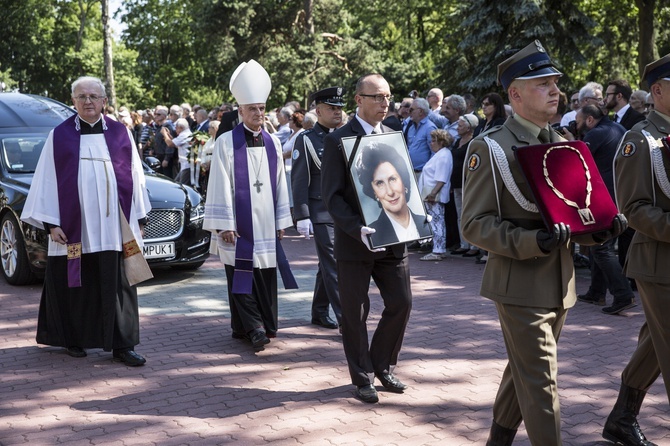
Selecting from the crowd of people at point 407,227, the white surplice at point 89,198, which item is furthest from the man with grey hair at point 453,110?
the white surplice at point 89,198

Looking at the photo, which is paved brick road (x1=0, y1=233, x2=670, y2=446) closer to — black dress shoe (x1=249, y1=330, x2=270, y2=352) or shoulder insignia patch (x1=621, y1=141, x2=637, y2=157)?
black dress shoe (x1=249, y1=330, x2=270, y2=352)

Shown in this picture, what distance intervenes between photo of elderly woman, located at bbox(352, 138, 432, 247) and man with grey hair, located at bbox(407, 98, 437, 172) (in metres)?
7.15

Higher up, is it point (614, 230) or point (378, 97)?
point (378, 97)

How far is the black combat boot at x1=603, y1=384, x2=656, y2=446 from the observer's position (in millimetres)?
5016

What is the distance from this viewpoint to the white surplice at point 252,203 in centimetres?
745

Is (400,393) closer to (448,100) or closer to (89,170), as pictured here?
(89,170)

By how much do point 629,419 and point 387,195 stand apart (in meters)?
2.00

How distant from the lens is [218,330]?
8297mm

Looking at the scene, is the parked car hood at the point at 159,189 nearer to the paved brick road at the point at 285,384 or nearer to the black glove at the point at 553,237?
the paved brick road at the point at 285,384

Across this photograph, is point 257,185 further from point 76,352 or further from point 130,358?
point 76,352

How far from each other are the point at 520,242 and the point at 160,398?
322 cm

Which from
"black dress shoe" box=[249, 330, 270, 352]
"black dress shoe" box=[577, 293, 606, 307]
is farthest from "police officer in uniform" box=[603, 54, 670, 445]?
"black dress shoe" box=[577, 293, 606, 307]

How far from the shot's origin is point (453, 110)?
1317 centimetres

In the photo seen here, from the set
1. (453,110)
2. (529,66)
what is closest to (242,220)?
(529,66)
